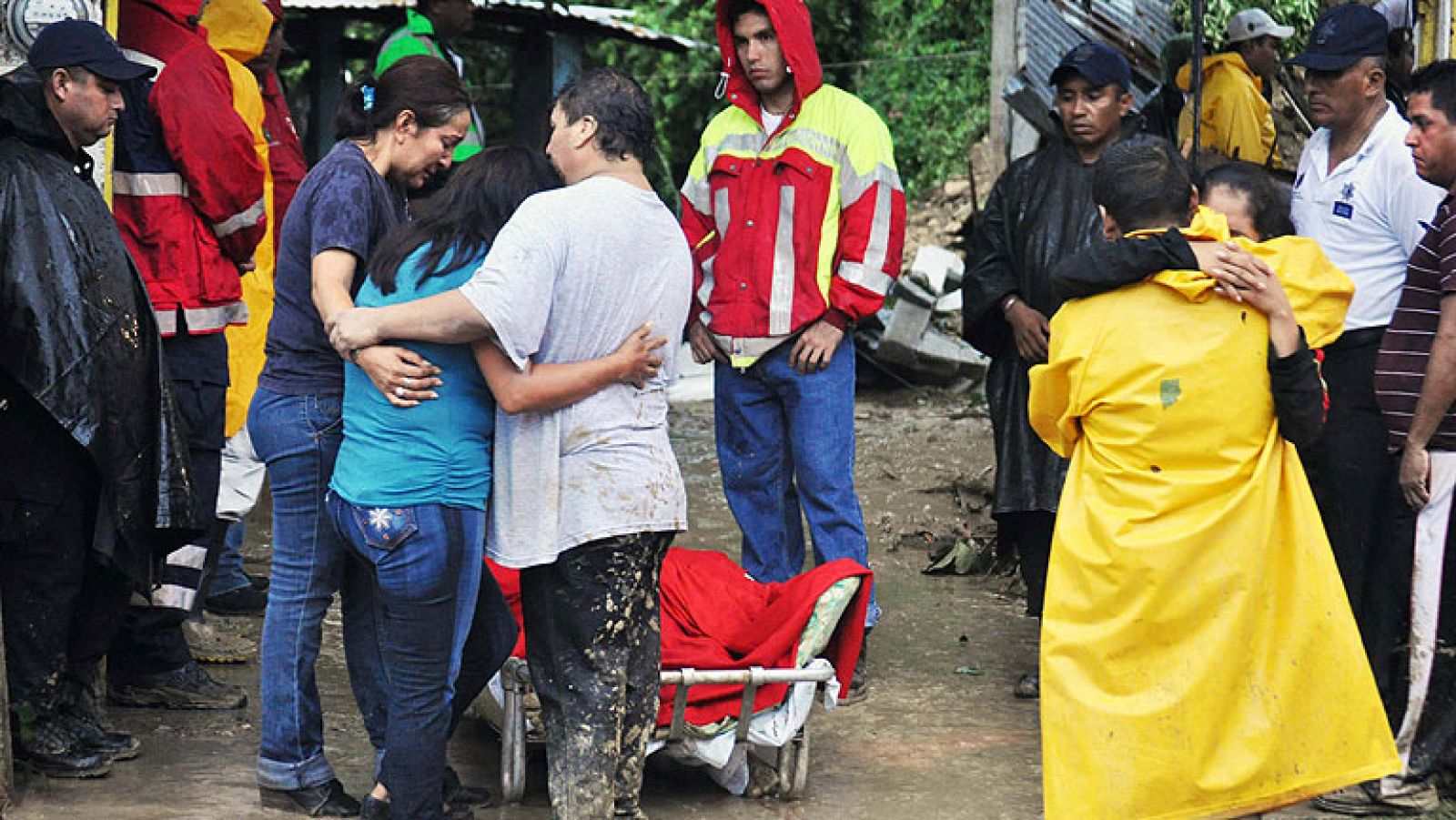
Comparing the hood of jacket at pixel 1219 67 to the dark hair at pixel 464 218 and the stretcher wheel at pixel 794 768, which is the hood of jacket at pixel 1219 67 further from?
the dark hair at pixel 464 218

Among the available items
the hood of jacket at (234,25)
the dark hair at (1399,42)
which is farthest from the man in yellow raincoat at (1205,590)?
the hood of jacket at (234,25)

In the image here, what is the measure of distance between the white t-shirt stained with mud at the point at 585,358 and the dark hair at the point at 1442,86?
2.17 meters

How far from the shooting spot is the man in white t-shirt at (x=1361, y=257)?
4898mm

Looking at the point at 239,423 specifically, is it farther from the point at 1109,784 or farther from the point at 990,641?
the point at 1109,784

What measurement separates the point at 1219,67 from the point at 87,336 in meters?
6.91

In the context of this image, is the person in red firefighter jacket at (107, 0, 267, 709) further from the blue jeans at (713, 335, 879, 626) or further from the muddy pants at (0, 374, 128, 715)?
the blue jeans at (713, 335, 879, 626)

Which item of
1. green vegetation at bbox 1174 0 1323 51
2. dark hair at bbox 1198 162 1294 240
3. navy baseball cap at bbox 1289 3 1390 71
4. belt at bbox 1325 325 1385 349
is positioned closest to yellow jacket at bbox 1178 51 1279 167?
green vegetation at bbox 1174 0 1323 51

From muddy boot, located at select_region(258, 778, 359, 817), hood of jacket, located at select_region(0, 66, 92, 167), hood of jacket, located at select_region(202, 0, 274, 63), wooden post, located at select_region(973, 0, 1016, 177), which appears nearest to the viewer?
muddy boot, located at select_region(258, 778, 359, 817)

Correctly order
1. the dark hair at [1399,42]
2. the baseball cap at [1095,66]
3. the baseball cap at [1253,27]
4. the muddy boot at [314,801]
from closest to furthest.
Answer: the muddy boot at [314,801]
the baseball cap at [1095,66]
the dark hair at [1399,42]
the baseball cap at [1253,27]

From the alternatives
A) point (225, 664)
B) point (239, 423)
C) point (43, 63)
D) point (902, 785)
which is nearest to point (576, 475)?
point (902, 785)

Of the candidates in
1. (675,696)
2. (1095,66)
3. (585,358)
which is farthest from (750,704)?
(1095,66)

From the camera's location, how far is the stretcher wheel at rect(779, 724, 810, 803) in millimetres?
4672

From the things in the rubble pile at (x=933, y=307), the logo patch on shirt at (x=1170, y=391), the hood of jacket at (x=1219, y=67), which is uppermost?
the hood of jacket at (x=1219, y=67)

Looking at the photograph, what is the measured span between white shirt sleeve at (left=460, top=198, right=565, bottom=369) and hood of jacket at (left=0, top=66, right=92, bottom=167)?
161 cm
